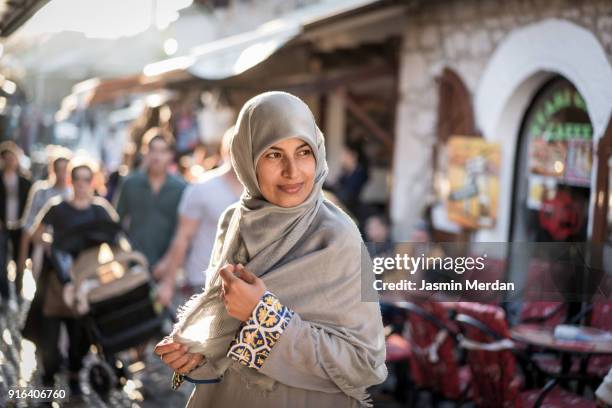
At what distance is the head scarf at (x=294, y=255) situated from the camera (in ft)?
9.41

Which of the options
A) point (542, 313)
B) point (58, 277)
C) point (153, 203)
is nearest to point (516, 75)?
point (542, 313)

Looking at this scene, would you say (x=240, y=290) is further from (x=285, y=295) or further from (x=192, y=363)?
(x=192, y=363)

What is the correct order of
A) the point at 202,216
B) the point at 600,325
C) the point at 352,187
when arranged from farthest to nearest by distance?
the point at 352,187, the point at 202,216, the point at 600,325

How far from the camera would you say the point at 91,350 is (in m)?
7.54

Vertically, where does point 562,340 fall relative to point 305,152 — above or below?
below

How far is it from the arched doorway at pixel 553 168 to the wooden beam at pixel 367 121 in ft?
11.0

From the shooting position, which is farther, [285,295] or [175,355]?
[175,355]

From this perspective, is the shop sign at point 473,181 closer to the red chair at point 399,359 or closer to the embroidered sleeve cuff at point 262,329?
the red chair at point 399,359

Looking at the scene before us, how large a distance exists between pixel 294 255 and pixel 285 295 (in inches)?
4.7

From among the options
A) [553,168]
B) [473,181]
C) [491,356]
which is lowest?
[491,356]

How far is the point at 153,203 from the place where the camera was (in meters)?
8.41

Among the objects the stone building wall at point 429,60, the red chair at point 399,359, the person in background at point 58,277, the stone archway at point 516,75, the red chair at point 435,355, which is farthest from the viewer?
the stone building wall at point 429,60

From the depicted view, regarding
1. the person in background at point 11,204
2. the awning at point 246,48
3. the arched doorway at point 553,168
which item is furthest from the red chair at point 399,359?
the person in background at point 11,204

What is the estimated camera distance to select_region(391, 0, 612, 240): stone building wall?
27.7 feet
